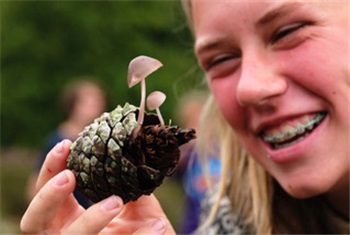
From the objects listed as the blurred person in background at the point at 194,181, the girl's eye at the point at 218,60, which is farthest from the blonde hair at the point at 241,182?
the girl's eye at the point at 218,60

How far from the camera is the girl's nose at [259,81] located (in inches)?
82.8

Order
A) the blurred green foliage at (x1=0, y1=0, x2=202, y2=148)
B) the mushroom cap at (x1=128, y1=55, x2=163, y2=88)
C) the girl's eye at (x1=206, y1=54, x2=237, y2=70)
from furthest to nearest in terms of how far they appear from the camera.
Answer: the blurred green foliage at (x1=0, y1=0, x2=202, y2=148) < the girl's eye at (x1=206, y1=54, x2=237, y2=70) < the mushroom cap at (x1=128, y1=55, x2=163, y2=88)

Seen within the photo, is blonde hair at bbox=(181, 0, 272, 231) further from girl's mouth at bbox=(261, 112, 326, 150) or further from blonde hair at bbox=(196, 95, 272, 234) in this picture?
girl's mouth at bbox=(261, 112, 326, 150)

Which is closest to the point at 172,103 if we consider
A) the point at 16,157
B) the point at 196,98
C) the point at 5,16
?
the point at 16,157

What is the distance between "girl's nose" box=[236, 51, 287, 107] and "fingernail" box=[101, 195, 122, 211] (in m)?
0.61

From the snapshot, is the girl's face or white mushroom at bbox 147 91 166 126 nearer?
white mushroom at bbox 147 91 166 126

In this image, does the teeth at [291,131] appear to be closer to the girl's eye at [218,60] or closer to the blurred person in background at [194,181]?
the girl's eye at [218,60]

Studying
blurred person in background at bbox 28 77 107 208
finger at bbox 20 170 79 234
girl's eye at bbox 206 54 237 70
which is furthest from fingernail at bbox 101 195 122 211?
blurred person in background at bbox 28 77 107 208

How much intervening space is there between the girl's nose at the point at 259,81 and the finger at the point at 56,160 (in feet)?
1.96

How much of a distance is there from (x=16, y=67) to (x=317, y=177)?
2058cm

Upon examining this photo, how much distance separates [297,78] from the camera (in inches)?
83.7

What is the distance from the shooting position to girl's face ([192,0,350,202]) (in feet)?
6.88

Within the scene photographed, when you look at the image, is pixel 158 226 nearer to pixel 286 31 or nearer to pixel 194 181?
pixel 286 31

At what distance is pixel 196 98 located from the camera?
613 cm
